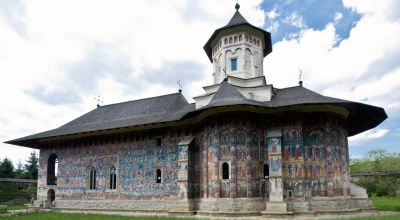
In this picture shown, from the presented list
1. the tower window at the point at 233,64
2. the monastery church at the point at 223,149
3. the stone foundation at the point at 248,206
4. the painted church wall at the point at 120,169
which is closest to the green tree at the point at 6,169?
the monastery church at the point at 223,149

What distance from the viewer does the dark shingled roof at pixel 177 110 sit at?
17.0m

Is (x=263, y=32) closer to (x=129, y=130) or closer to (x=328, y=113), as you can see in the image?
(x=328, y=113)

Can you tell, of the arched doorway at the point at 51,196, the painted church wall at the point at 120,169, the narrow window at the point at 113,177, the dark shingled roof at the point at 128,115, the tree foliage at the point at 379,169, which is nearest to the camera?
the painted church wall at the point at 120,169

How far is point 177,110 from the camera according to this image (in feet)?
71.0

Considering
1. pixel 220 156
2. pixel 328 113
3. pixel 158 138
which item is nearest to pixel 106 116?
pixel 158 138

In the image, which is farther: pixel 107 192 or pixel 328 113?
pixel 107 192

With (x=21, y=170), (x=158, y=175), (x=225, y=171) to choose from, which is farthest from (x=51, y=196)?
(x=21, y=170)

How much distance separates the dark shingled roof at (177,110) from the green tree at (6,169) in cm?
1919

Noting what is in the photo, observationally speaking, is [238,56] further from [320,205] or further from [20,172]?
[20,172]

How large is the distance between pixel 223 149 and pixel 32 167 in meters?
36.4

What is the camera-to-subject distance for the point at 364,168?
1917 inches

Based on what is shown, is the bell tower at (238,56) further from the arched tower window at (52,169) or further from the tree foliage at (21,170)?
the tree foliage at (21,170)

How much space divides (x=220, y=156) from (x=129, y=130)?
653 centimetres

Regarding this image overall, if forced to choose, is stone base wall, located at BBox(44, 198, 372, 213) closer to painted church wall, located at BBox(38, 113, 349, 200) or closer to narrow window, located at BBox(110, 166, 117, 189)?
painted church wall, located at BBox(38, 113, 349, 200)
